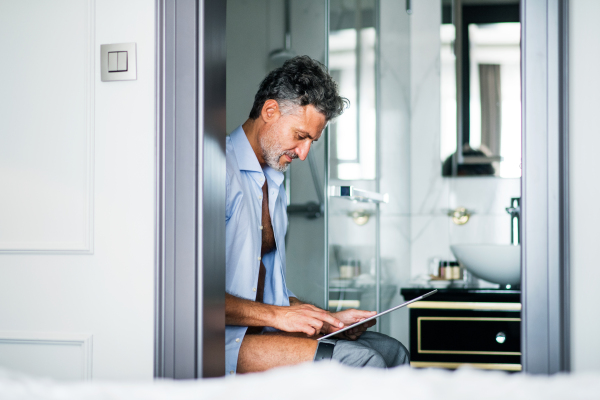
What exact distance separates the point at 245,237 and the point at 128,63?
2.12 ft

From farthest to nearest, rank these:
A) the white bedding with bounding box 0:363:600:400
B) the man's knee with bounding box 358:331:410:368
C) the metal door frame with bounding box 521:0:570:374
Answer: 1. the man's knee with bounding box 358:331:410:368
2. the metal door frame with bounding box 521:0:570:374
3. the white bedding with bounding box 0:363:600:400

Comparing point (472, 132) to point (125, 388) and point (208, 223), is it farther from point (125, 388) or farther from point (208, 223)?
point (125, 388)

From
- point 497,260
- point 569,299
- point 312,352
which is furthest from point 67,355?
point 497,260

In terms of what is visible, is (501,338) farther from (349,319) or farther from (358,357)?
(358,357)

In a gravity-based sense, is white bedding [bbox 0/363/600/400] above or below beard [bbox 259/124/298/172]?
below

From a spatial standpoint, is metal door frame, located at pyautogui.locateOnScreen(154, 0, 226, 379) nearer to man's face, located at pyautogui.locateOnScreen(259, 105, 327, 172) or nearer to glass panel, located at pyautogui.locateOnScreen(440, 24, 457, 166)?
man's face, located at pyautogui.locateOnScreen(259, 105, 327, 172)

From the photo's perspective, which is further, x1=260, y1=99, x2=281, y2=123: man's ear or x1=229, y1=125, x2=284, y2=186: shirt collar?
x1=260, y1=99, x2=281, y2=123: man's ear

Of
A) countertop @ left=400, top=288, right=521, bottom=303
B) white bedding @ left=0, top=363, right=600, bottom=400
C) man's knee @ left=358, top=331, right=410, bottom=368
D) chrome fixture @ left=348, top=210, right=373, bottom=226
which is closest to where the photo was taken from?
white bedding @ left=0, top=363, right=600, bottom=400

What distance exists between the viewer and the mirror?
2.75 metres

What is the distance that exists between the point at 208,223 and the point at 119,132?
0.30 metres

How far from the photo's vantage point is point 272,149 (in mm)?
1914

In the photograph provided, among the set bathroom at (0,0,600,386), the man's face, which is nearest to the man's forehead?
the man's face

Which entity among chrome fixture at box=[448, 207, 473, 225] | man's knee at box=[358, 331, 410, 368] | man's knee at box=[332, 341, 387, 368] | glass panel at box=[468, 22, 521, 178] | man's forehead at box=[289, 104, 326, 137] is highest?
glass panel at box=[468, 22, 521, 178]

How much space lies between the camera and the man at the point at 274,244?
62.4 inches
